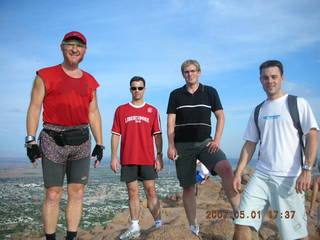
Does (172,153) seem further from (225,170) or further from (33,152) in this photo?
(33,152)

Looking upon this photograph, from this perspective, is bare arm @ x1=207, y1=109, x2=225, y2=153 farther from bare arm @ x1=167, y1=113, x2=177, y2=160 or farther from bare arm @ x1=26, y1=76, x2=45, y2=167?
bare arm @ x1=26, y1=76, x2=45, y2=167

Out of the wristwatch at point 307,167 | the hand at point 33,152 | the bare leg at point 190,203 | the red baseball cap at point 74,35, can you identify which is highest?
the red baseball cap at point 74,35

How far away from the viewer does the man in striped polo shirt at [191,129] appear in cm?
442

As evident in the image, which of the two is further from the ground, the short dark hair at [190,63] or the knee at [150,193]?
the short dark hair at [190,63]

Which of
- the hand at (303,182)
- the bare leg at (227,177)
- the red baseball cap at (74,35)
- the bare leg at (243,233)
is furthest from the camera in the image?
the bare leg at (227,177)

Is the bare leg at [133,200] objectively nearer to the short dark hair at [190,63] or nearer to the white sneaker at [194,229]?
the white sneaker at [194,229]

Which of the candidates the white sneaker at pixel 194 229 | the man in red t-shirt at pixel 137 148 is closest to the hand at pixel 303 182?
the white sneaker at pixel 194 229

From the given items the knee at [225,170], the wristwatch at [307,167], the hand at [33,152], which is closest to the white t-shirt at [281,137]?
the wristwatch at [307,167]

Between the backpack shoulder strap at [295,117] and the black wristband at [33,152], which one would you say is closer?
the backpack shoulder strap at [295,117]

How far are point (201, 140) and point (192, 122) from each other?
297mm

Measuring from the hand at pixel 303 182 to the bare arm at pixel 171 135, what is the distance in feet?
6.21

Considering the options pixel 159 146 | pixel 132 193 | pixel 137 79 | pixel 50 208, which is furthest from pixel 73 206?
pixel 137 79

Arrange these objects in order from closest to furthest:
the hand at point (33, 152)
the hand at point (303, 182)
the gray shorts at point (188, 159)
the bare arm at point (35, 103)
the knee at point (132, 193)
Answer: the hand at point (303, 182), the hand at point (33, 152), the bare arm at point (35, 103), the gray shorts at point (188, 159), the knee at point (132, 193)

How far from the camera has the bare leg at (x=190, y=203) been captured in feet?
14.7
